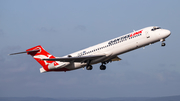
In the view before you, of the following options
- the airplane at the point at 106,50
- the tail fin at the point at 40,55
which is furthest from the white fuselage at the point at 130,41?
the tail fin at the point at 40,55

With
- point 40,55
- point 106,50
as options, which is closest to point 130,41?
point 106,50

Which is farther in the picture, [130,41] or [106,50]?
[106,50]

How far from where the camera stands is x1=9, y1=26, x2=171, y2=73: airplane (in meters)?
32.2

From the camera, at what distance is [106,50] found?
3444cm

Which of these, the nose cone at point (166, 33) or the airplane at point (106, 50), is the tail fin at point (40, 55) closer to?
the airplane at point (106, 50)

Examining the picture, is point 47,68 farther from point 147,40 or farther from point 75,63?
point 147,40

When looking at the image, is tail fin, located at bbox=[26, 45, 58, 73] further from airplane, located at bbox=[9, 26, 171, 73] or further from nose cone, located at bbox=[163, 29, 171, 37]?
nose cone, located at bbox=[163, 29, 171, 37]

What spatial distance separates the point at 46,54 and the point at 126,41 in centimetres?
1418

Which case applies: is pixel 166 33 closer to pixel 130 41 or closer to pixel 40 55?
pixel 130 41

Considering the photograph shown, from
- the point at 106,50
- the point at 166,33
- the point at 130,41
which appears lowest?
the point at 106,50

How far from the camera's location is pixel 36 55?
41.2m

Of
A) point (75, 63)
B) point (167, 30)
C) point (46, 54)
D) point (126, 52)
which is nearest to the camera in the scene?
point (167, 30)

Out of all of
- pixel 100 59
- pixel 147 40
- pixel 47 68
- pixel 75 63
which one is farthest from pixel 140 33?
pixel 47 68

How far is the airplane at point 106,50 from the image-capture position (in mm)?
32250
